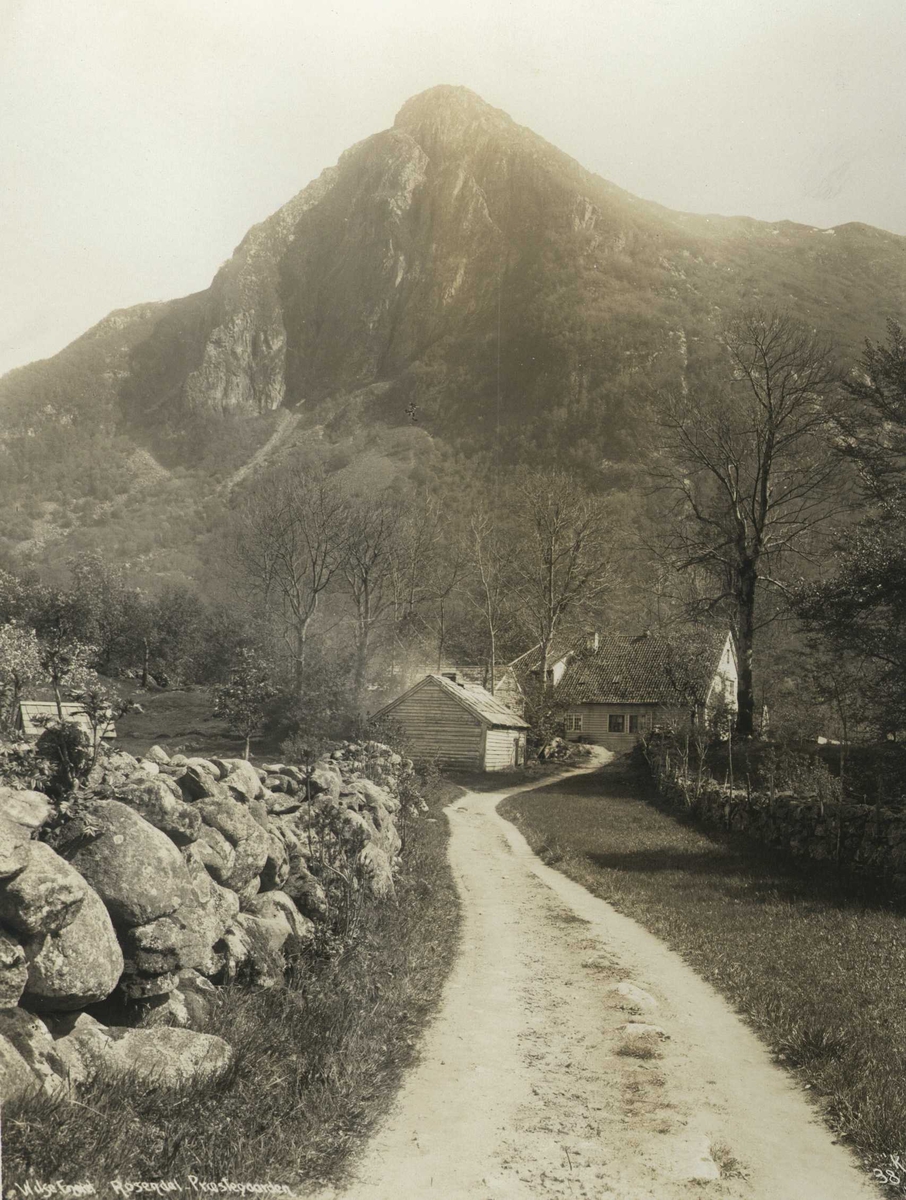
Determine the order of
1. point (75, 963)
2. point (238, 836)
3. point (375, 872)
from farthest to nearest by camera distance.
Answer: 1. point (375, 872)
2. point (238, 836)
3. point (75, 963)

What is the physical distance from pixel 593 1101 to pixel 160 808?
13.1 feet

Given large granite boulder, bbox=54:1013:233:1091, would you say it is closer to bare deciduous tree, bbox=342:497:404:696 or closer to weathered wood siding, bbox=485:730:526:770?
weathered wood siding, bbox=485:730:526:770

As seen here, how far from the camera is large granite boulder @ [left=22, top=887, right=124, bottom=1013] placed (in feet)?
15.1

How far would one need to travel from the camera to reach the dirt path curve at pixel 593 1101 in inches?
198

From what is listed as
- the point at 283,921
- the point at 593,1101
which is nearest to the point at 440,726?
the point at 283,921

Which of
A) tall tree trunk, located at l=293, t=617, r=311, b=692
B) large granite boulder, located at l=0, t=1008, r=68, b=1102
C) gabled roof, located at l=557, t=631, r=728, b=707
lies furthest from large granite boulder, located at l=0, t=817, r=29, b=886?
gabled roof, located at l=557, t=631, r=728, b=707

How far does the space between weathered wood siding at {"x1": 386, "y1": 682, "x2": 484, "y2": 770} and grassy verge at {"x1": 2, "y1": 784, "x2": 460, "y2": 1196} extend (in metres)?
34.0

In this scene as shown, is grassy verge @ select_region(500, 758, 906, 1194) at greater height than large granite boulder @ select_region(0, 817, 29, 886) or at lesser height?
lesser

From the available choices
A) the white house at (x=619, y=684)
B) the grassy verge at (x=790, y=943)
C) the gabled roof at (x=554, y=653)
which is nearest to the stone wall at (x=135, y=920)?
the grassy verge at (x=790, y=943)

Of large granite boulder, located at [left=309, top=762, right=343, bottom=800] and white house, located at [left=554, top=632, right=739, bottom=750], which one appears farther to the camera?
white house, located at [left=554, top=632, right=739, bottom=750]

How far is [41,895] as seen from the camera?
15.0 ft

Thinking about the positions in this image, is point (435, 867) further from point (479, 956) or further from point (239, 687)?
point (239, 687)

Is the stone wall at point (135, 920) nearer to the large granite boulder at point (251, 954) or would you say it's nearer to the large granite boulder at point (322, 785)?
the large granite boulder at point (251, 954)

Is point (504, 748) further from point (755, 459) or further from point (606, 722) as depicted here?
point (755, 459)
